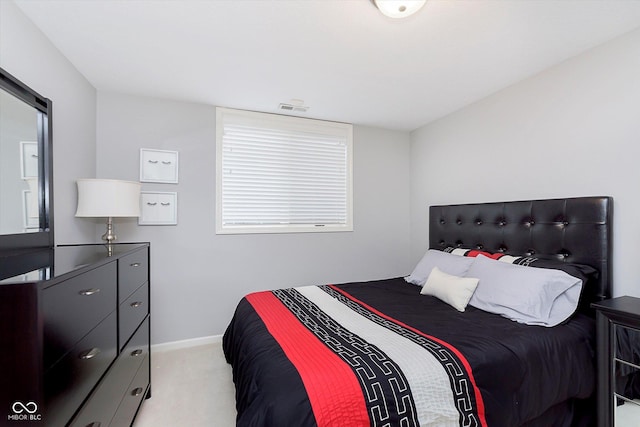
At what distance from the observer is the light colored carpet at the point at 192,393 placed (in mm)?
1819

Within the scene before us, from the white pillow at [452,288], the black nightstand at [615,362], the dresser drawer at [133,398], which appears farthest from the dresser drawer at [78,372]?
the black nightstand at [615,362]

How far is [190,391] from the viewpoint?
2.15 m

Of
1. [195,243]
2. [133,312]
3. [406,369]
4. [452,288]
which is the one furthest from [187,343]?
[452,288]

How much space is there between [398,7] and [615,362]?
7.31 ft

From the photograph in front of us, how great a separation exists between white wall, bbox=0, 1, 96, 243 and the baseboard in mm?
1216

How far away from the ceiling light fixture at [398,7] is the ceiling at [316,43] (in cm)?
8

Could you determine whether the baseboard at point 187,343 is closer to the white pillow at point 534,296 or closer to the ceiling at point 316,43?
the ceiling at point 316,43

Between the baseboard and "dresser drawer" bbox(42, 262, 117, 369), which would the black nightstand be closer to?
"dresser drawer" bbox(42, 262, 117, 369)

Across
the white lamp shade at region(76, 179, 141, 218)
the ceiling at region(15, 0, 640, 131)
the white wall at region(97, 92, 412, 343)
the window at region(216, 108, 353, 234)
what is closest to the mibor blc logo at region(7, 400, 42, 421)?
the white lamp shade at region(76, 179, 141, 218)

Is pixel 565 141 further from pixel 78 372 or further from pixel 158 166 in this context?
pixel 158 166

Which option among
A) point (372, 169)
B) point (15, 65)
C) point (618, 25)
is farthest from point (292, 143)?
point (618, 25)

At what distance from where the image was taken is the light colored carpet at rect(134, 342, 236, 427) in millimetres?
1854

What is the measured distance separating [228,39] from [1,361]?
75.1 inches

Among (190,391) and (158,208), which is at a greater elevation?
(158,208)
